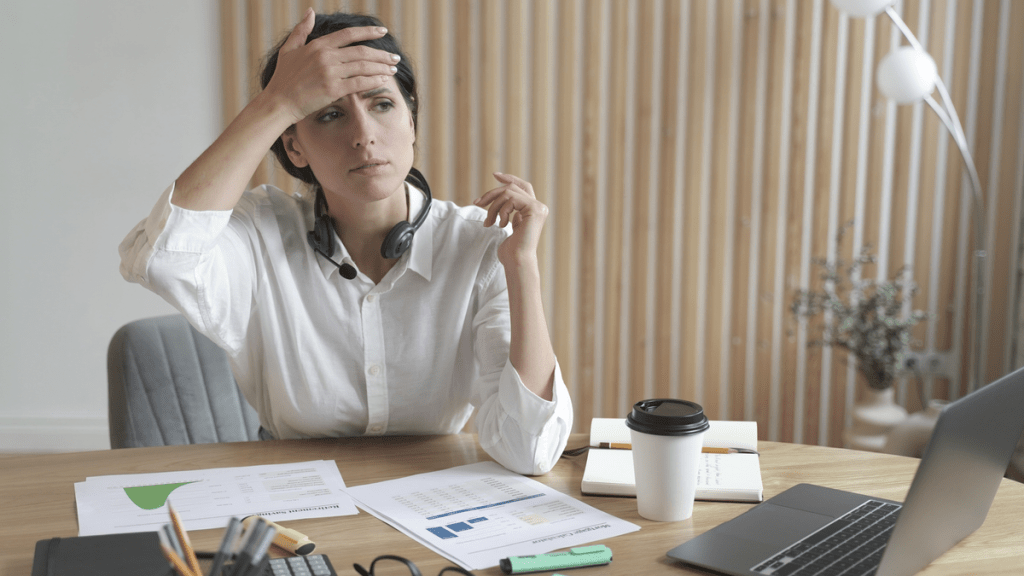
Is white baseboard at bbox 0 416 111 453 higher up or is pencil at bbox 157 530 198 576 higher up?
pencil at bbox 157 530 198 576

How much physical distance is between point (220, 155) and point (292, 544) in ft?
2.07

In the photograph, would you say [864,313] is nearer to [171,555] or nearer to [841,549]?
[841,549]

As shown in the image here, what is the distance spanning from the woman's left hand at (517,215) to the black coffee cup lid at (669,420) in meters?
0.42

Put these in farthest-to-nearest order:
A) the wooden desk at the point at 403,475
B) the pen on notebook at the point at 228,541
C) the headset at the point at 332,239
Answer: the headset at the point at 332,239, the wooden desk at the point at 403,475, the pen on notebook at the point at 228,541

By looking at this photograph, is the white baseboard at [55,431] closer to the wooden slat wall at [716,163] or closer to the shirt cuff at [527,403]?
the wooden slat wall at [716,163]

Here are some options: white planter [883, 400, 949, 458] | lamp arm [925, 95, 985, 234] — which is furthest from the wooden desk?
lamp arm [925, 95, 985, 234]

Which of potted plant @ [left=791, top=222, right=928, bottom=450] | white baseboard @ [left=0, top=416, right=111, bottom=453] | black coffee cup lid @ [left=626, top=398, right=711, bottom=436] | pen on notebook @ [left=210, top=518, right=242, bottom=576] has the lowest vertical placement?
white baseboard @ [left=0, top=416, right=111, bottom=453]

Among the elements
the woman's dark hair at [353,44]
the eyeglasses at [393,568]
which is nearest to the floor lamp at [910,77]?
the woman's dark hair at [353,44]

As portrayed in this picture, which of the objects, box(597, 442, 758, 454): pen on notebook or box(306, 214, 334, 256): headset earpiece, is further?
box(306, 214, 334, 256): headset earpiece

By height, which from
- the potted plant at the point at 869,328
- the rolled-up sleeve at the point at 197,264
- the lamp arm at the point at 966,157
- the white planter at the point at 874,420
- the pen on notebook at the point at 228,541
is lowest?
the white planter at the point at 874,420

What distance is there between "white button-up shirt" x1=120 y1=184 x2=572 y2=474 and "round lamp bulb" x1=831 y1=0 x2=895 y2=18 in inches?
65.0

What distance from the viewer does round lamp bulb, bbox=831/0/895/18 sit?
2.54m

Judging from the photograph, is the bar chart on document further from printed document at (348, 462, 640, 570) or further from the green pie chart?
the green pie chart

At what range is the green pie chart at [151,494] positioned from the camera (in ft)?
3.60
